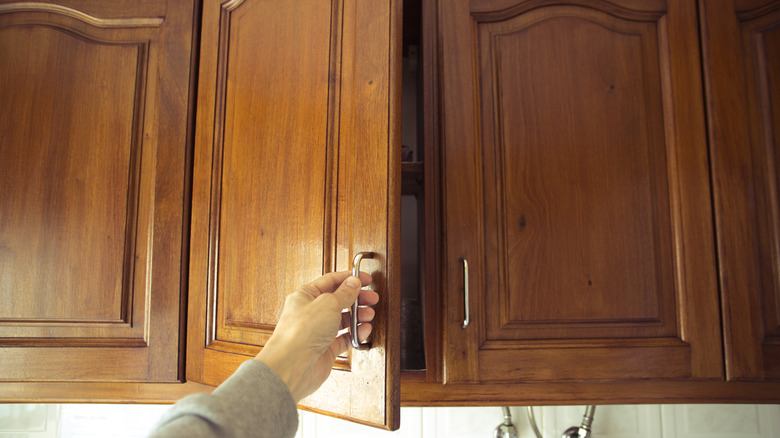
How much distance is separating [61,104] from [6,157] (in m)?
0.14

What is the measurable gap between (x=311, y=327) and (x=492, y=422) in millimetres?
712

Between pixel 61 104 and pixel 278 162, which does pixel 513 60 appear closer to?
pixel 278 162

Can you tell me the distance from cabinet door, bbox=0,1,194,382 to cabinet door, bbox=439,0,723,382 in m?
0.51

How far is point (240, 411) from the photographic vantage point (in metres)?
0.39

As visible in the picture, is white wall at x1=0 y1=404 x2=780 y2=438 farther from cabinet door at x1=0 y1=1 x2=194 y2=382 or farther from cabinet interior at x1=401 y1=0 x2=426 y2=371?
cabinet door at x1=0 y1=1 x2=194 y2=382

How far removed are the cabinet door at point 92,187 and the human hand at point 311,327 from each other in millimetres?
333

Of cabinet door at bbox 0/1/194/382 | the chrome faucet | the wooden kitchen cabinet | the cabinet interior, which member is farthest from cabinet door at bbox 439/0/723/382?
cabinet door at bbox 0/1/194/382

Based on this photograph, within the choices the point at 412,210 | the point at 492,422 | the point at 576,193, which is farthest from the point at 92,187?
the point at 492,422

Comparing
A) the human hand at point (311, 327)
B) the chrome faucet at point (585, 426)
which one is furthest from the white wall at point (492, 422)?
the human hand at point (311, 327)

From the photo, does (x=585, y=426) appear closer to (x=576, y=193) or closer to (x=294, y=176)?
(x=576, y=193)

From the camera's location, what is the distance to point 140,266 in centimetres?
73

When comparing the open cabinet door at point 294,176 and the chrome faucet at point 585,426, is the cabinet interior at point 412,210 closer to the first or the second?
the open cabinet door at point 294,176

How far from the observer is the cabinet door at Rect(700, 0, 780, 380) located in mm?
668

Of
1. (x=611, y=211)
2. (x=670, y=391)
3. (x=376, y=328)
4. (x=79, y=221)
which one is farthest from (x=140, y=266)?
(x=670, y=391)
